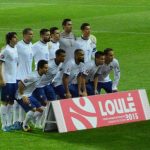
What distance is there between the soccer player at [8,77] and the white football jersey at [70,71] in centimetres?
111

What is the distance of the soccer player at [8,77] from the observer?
15.7 m

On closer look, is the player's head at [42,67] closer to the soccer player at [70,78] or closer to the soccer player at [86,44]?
the soccer player at [70,78]

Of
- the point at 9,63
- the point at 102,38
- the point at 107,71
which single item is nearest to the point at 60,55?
the point at 9,63

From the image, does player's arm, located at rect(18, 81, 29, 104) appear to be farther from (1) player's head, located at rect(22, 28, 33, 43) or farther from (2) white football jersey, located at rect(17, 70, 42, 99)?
(1) player's head, located at rect(22, 28, 33, 43)

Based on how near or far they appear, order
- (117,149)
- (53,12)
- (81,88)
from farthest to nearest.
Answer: (53,12), (81,88), (117,149)

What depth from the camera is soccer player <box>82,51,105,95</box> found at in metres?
16.5

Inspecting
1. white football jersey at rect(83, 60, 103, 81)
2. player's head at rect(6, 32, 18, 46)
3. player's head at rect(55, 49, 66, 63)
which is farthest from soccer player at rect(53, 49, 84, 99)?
player's head at rect(6, 32, 18, 46)

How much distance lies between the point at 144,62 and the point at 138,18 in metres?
14.8

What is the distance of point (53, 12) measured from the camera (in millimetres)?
44531

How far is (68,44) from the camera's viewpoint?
17391 mm

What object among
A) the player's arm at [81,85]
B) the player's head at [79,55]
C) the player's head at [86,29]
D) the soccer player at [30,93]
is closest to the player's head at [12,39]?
the soccer player at [30,93]

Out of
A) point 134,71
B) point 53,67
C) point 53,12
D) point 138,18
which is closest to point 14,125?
point 53,67

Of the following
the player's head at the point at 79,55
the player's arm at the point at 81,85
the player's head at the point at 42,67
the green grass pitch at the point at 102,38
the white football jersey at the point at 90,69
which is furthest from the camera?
the white football jersey at the point at 90,69

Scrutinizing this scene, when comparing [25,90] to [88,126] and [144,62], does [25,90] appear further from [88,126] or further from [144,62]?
[144,62]
